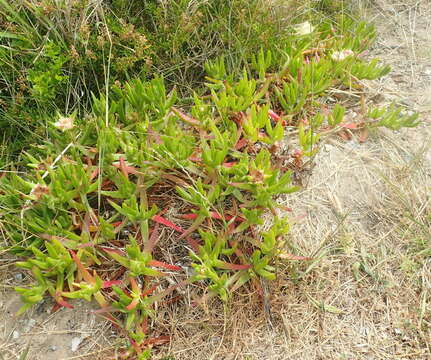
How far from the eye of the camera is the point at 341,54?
2812 mm

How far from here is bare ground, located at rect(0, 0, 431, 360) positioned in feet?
6.75

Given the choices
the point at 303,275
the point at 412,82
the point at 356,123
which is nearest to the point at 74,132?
the point at 303,275

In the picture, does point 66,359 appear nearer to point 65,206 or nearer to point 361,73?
point 65,206

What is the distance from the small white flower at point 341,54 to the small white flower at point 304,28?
0.87 ft

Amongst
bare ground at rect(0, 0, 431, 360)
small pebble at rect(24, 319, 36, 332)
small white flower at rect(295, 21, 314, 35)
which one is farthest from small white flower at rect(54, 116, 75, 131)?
small white flower at rect(295, 21, 314, 35)

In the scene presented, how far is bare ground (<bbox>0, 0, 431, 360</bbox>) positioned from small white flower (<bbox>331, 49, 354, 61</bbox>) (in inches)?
26.4

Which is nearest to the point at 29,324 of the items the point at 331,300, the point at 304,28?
the point at 331,300

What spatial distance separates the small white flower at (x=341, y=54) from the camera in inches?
110

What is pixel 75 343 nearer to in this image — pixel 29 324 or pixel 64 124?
pixel 29 324

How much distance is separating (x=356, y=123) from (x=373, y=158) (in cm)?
24

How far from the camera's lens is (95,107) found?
245 centimetres

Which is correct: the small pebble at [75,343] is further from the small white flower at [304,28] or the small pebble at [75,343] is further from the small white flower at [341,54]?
the small white flower at [304,28]

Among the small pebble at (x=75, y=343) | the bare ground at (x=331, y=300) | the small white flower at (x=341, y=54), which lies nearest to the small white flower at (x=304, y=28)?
the small white flower at (x=341, y=54)

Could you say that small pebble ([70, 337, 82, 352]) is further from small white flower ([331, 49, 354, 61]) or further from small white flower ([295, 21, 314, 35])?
small white flower ([295, 21, 314, 35])
